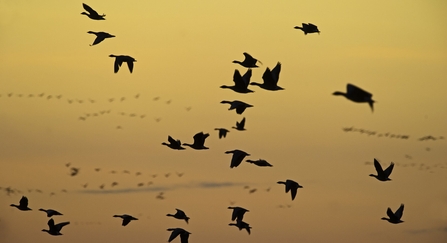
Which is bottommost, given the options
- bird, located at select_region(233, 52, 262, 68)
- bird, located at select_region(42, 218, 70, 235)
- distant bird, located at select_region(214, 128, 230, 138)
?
bird, located at select_region(42, 218, 70, 235)

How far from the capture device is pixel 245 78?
36.3 meters

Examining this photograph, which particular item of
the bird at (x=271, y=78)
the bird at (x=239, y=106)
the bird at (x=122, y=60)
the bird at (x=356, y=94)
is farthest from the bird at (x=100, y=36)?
the bird at (x=356, y=94)

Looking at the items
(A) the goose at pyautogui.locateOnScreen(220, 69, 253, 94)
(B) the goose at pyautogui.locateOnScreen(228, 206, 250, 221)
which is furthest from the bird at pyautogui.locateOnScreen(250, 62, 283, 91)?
(B) the goose at pyautogui.locateOnScreen(228, 206, 250, 221)

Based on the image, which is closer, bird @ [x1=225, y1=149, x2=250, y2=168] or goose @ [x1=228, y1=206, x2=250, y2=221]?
bird @ [x1=225, y1=149, x2=250, y2=168]

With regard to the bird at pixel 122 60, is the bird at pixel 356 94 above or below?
below

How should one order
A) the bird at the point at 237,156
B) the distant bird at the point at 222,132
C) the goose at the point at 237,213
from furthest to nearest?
the distant bird at the point at 222,132
the goose at the point at 237,213
the bird at the point at 237,156

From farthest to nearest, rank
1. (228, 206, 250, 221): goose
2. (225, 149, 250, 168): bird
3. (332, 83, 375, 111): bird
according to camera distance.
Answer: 1. (228, 206, 250, 221): goose
2. (225, 149, 250, 168): bird
3. (332, 83, 375, 111): bird

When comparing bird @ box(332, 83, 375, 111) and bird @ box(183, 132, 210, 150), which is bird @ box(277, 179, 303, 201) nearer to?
bird @ box(183, 132, 210, 150)

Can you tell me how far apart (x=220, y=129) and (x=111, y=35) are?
7174 millimetres

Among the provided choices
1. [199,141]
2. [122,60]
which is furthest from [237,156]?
[122,60]

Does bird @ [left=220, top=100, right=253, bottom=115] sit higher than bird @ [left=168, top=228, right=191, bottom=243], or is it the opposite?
bird @ [left=220, top=100, right=253, bottom=115]

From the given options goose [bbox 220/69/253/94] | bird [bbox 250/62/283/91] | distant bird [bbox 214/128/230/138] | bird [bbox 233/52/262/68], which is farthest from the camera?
distant bird [bbox 214/128/230/138]

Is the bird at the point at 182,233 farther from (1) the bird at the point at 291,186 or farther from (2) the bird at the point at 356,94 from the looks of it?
(2) the bird at the point at 356,94

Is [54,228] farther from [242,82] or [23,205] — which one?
[242,82]
